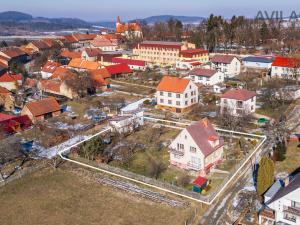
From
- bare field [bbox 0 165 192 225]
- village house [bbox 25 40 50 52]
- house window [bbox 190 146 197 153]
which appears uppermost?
village house [bbox 25 40 50 52]

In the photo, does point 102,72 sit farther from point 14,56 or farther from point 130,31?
point 130,31

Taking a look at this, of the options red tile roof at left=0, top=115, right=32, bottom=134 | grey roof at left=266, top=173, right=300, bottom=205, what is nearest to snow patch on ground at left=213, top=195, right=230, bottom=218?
grey roof at left=266, top=173, right=300, bottom=205

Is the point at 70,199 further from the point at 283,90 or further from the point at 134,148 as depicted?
the point at 283,90

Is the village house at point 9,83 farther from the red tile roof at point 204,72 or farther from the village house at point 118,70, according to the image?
the red tile roof at point 204,72

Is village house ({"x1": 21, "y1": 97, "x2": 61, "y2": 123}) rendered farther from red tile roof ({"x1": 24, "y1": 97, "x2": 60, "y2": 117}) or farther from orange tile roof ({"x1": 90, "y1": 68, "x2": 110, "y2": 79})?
orange tile roof ({"x1": 90, "y1": 68, "x2": 110, "y2": 79})

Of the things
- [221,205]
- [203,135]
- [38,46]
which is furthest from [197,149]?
[38,46]

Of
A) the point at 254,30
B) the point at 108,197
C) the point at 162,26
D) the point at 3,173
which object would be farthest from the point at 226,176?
the point at 162,26
